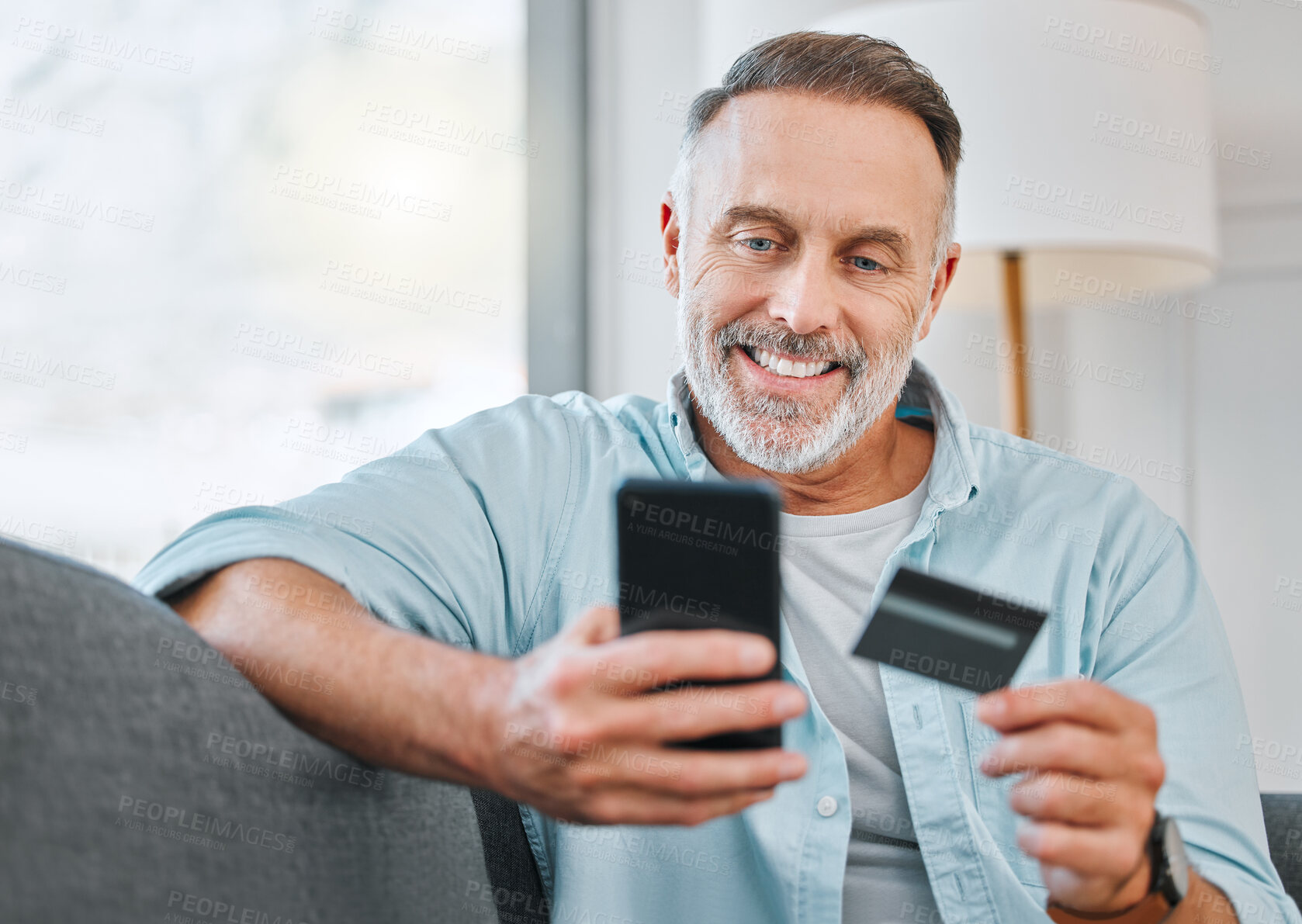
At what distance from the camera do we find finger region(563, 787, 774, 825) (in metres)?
0.60

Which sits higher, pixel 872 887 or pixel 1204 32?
pixel 1204 32

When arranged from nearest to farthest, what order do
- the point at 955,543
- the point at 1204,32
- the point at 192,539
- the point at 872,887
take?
the point at 192,539
the point at 872,887
the point at 955,543
the point at 1204,32

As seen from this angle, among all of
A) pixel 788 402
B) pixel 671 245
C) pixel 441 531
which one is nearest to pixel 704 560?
pixel 441 531

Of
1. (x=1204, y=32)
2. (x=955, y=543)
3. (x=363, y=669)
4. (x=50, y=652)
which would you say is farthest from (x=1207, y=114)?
(x=50, y=652)

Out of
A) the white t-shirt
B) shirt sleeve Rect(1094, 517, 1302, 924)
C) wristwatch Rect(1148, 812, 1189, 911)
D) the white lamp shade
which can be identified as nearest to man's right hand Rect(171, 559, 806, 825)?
wristwatch Rect(1148, 812, 1189, 911)

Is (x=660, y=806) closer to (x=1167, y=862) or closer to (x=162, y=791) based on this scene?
(x=162, y=791)

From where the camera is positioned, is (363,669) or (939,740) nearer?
(363,669)

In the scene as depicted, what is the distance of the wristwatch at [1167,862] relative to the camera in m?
0.75

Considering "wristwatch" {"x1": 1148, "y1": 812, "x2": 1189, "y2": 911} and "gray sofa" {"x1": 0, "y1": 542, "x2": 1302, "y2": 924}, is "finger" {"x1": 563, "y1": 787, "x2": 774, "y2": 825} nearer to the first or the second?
"gray sofa" {"x1": 0, "y1": 542, "x2": 1302, "y2": 924}

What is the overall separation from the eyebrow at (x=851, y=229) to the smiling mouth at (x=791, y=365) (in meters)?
0.13

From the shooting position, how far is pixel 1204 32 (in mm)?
1655

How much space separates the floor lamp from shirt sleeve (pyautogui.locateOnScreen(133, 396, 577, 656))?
80 centimetres

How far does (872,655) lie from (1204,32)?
143cm

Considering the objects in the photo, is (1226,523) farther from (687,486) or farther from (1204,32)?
(687,486)
